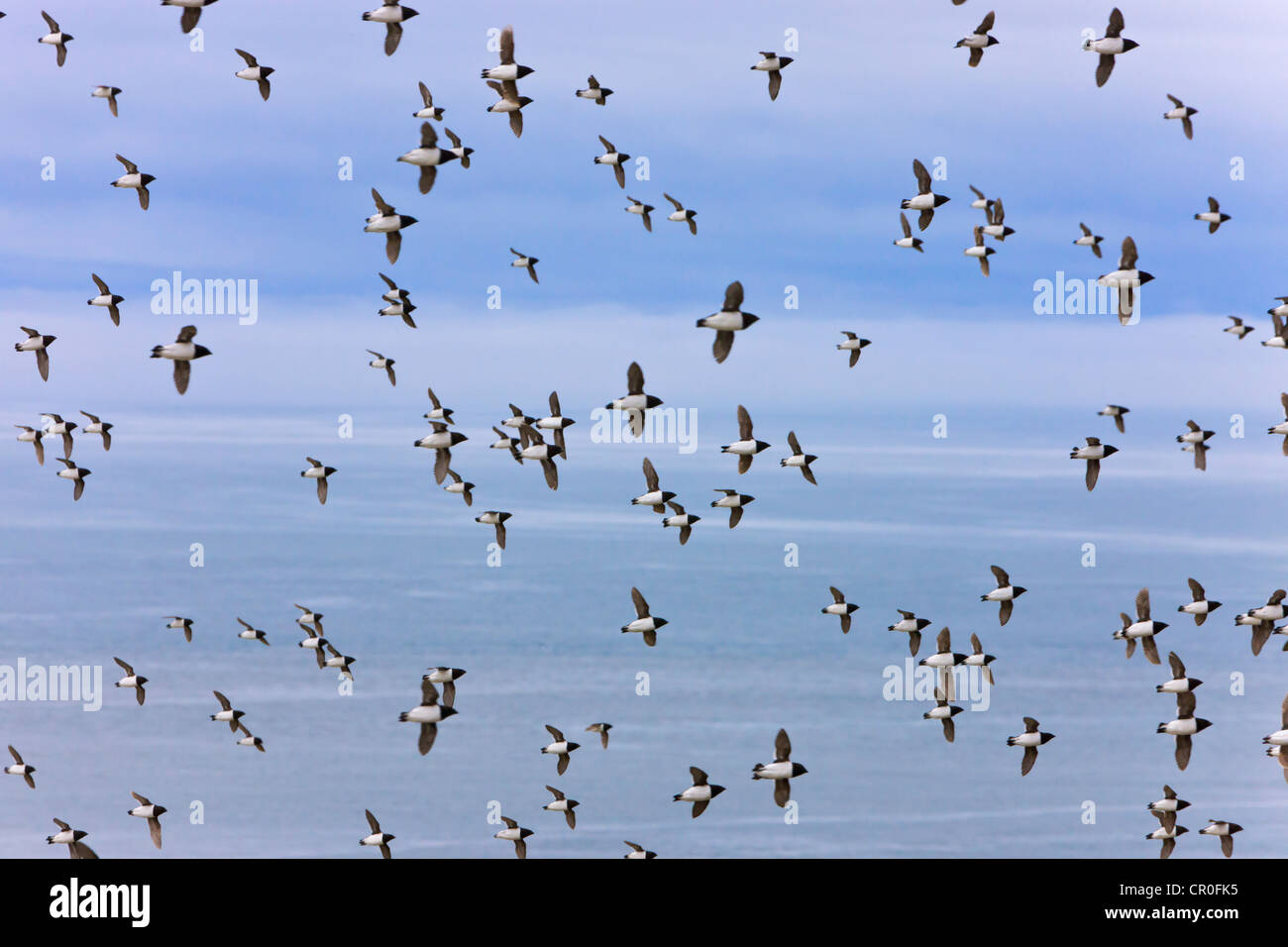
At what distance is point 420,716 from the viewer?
34844 millimetres

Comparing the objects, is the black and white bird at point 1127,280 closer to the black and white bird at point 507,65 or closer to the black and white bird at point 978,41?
the black and white bird at point 978,41

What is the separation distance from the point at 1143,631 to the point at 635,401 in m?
14.2

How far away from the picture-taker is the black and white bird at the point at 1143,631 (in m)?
38.3

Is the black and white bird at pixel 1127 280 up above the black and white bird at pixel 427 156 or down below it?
below

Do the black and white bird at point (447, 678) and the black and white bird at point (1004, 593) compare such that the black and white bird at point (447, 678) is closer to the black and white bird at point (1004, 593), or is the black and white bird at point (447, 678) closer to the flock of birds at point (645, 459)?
the flock of birds at point (645, 459)

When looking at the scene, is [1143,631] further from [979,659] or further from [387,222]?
[387,222]

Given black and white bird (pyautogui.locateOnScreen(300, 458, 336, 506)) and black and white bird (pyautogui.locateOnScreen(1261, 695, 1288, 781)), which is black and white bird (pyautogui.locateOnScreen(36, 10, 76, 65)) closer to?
black and white bird (pyautogui.locateOnScreen(300, 458, 336, 506))

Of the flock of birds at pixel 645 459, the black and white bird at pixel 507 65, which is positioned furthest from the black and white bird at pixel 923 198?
the black and white bird at pixel 507 65

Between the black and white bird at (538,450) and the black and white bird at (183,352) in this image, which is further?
the black and white bird at (538,450)

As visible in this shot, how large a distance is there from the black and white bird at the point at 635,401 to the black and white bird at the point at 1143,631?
43.8ft

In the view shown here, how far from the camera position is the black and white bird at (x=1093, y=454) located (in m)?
42.2

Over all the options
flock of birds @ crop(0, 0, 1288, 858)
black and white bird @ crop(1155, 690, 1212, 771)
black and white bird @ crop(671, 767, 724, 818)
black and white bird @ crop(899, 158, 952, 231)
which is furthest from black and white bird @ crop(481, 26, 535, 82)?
black and white bird @ crop(1155, 690, 1212, 771)

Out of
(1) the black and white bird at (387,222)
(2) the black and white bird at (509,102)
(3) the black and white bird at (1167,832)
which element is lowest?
(3) the black and white bird at (1167,832)

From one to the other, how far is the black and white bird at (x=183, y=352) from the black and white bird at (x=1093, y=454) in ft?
77.3
